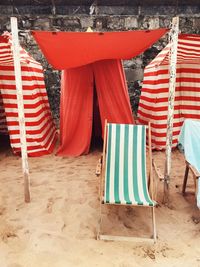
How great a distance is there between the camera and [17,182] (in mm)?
4227

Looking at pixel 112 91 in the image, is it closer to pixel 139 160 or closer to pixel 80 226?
pixel 139 160

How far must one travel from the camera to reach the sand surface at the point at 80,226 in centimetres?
270

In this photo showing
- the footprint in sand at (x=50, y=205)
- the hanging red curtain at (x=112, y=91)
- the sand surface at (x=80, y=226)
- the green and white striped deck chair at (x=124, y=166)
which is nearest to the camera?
the sand surface at (x=80, y=226)

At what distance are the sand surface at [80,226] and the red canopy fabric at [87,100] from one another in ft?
3.73

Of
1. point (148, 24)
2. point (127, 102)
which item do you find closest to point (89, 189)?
point (127, 102)

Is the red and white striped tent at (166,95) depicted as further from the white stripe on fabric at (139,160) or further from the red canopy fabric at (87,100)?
the white stripe on fabric at (139,160)

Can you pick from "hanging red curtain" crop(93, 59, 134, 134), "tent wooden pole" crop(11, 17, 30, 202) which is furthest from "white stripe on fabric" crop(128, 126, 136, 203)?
"hanging red curtain" crop(93, 59, 134, 134)

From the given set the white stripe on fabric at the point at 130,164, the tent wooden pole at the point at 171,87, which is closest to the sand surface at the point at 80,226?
the white stripe on fabric at the point at 130,164

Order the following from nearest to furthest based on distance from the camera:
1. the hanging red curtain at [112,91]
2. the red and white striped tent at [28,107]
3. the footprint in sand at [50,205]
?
the footprint in sand at [50,205] → the red and white striped tent at [28,107] → the hanging red curtain at [112,91]

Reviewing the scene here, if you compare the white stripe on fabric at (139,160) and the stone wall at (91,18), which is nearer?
the white stripe on fabric at (139,160)

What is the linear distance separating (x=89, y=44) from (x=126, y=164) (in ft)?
5.08

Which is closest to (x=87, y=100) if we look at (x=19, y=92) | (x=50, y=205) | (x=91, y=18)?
(x=19, y=92)

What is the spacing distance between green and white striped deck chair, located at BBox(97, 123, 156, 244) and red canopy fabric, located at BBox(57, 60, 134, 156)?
1.57 meters

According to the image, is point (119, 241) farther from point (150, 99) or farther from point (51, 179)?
point (150, 99)
